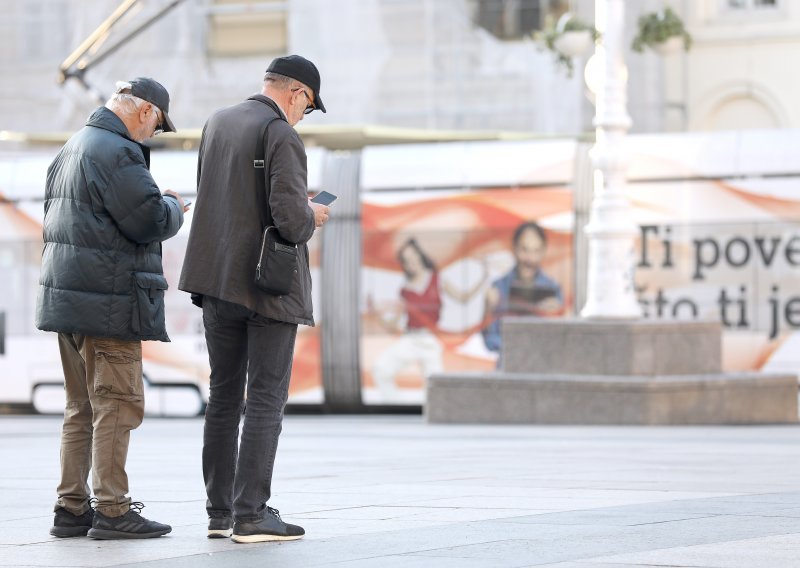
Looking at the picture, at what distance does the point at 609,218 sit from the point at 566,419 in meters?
1.89

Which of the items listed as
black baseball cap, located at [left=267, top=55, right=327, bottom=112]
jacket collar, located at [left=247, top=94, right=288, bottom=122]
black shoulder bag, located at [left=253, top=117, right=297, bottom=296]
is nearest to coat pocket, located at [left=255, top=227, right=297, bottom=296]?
black shoulder bag, located at [left=253, top=117, right=297, bottom=296]

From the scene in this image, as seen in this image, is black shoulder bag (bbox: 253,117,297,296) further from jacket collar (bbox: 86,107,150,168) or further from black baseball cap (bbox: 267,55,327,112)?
jacket collar (bbox: 86,107,150,168)

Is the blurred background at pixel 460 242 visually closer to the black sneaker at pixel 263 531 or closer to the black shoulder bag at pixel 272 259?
the black shoulder bag at pixel 272 259

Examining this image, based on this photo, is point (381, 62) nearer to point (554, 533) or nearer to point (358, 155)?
point (358, 155)

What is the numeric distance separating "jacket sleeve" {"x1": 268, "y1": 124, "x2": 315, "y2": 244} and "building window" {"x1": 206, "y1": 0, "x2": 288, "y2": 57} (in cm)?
2621

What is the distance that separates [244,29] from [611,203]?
56.1 feet

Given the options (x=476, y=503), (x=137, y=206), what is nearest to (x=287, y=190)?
(x=137, y=206)

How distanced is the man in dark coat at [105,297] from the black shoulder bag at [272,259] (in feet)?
1.71

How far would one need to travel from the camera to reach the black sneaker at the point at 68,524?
6948mm

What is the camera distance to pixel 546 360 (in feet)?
54.0

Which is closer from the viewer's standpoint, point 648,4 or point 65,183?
point 65,183

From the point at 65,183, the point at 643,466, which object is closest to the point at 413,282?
the point at 643,466

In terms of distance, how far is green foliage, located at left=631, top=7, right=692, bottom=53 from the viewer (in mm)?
27453

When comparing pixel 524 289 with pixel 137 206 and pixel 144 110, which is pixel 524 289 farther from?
pixel 137 206
